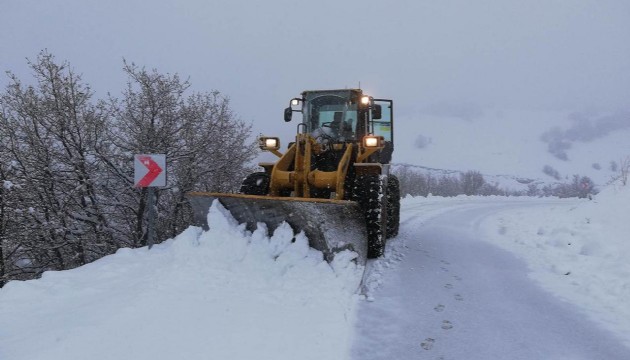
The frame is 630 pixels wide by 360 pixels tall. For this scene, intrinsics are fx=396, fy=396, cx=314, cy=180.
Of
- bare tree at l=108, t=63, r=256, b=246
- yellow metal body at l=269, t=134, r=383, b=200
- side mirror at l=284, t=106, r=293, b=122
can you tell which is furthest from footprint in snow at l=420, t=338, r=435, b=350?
bare tree at l=108, t=63, r=256, b=246

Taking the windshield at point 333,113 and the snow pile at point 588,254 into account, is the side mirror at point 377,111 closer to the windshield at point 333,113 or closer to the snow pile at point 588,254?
the windshield at point 333,113

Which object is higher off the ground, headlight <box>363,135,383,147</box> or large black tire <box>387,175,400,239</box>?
headlight <box>363,135,383,147</box>

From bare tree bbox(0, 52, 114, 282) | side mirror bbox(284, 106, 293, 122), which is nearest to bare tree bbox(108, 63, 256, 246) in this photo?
bare tree bbox(0, 52, 114, 282)

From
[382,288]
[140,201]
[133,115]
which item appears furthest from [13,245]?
[382,288]

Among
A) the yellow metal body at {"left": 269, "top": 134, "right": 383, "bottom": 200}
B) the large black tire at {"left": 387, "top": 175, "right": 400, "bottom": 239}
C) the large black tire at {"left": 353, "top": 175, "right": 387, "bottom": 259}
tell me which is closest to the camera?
the large black tire at {"left": 353, "top": 175, "right": 387, "bottom": 259}

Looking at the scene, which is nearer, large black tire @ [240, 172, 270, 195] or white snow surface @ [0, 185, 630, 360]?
white snow surface @ [0, 185, 630, 360]

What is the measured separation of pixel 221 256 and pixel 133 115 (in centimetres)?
749

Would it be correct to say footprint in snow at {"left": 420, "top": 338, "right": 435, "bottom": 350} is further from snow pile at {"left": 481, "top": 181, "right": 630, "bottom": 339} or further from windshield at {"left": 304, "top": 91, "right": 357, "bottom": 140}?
windshield at {"left": 304, "top": 91, "right": 357, "bottom": 140}

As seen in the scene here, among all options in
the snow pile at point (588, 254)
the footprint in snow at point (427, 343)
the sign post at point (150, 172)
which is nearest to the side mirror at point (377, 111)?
the snow pile at point (588, 254)

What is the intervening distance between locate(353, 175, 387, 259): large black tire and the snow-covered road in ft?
1.37

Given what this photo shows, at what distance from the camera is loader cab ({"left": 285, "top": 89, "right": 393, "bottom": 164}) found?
681 centimetres

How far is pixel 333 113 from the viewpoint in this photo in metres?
7.04

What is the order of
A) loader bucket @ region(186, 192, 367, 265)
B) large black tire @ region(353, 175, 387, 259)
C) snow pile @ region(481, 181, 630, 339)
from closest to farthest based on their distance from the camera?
snow pile @ region(481, 181, 630, 339) → loader bucket @ region(186, 192, 367, 265) → large black tire @ region(353, 175, 387, 259)

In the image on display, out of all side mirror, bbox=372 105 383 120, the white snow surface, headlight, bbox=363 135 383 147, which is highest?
side mirror, bbox=372 105 383 120
